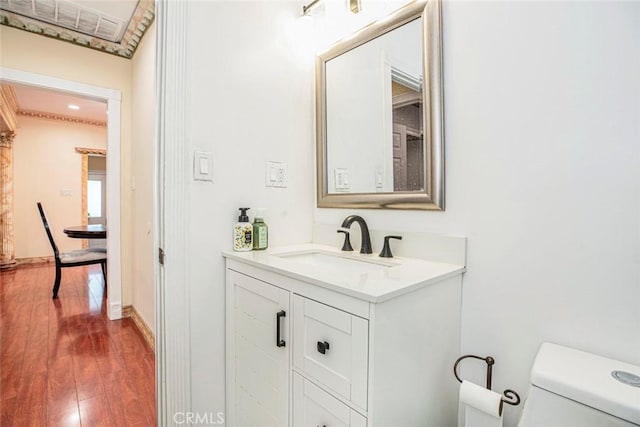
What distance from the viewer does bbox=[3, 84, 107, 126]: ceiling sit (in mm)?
4069

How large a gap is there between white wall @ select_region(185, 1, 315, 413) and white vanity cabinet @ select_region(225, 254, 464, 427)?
12cm

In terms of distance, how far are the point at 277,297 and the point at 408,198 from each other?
2.16ft

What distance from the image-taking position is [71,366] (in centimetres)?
197

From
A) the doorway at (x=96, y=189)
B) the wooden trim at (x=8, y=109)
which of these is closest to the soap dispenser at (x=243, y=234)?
the wooden trim at (x=8, y=109)

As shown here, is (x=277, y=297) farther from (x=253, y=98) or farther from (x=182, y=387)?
(x=253, y=98)

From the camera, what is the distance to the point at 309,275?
0.90 m

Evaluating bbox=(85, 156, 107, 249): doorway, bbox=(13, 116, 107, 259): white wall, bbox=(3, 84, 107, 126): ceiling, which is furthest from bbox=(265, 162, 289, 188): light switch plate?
bbox=(85, 156, 107, 249): doorway

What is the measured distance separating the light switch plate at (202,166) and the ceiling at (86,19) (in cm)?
161

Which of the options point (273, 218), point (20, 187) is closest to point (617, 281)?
point (273, 218)

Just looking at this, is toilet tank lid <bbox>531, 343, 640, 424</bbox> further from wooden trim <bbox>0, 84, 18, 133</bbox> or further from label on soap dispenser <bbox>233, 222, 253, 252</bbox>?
wooden trim <bbox>0, 84, 18, 133</bbox>

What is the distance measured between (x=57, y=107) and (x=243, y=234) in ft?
17.2

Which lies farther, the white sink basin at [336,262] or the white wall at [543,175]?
the white sink basin at [336,262]

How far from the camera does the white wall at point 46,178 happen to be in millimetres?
4812

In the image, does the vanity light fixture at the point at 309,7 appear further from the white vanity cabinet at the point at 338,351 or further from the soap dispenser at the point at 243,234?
the white vanity cabinet at the point at 338,351
